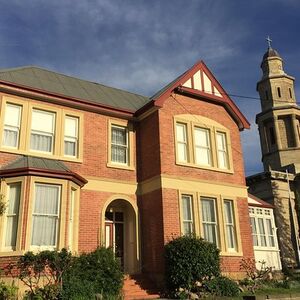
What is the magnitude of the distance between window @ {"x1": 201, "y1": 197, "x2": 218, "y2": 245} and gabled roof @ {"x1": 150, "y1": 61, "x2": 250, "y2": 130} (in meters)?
5.24

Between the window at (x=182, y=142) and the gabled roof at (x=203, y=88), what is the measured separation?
1.73 m

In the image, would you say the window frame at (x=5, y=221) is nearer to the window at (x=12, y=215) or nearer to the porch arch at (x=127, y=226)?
the window at (x=12, y=215)

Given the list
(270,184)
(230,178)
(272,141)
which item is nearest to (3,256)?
(230,178)

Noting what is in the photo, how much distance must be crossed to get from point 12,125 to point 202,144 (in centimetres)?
898

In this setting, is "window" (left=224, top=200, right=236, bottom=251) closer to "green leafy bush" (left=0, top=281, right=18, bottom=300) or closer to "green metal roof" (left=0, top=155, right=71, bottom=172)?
"green metal roof" (left=0, top=155, right=71, bottom=172)

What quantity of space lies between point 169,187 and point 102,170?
10.3 ft

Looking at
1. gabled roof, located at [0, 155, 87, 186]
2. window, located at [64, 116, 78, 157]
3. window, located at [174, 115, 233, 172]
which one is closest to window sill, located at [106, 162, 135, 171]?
window, located at [64, 116, 78, 157]

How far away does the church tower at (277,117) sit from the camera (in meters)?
43.7

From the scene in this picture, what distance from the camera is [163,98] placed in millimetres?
18844

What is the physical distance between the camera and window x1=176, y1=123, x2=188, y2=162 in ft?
62.8

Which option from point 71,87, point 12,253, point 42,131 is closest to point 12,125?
point 42,131

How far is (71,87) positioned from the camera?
20203 millimetres

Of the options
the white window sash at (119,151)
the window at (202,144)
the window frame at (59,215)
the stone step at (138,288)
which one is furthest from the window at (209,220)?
the window frame at (59,215)

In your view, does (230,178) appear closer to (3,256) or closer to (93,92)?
(93,92)
